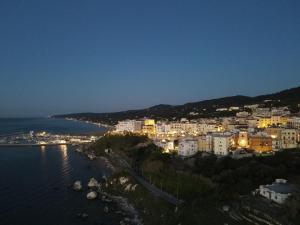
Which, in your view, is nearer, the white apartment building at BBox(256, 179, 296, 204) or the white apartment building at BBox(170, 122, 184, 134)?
the white apartment building at BBox(256, 179, 296, 204)

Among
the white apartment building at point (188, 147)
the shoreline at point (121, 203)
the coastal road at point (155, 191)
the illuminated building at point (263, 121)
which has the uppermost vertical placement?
the illuminated building at point (263, 121)

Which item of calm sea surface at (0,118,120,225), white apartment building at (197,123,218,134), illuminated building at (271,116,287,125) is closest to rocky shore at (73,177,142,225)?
calm sea surface at (0,118,120,225)

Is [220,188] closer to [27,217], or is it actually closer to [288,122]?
[27,217]

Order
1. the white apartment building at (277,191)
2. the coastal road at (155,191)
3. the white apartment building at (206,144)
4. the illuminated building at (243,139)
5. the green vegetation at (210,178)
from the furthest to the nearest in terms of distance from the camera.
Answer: the white apartment building at (206,144)
the illuminated building at (243,139)
the coastal road at (155,191)
the green vegetation at (210,178)
the white apartment building at (277,191)

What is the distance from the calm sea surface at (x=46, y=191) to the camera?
65.3 feet

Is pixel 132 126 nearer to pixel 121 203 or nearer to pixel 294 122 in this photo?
pixel 294 122

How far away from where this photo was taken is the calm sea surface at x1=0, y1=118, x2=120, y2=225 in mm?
19891

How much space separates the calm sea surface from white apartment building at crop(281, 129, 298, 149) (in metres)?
15.7

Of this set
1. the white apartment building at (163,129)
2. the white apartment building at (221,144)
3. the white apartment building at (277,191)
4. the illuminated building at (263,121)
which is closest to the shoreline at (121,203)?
the white apartment building at (277,191)

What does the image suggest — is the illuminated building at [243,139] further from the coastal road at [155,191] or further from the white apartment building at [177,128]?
the white apartment building at [177,128]

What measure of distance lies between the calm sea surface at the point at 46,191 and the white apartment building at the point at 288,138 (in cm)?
1567

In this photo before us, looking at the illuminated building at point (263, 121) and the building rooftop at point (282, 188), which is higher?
the illuminated building at point (263, 121)

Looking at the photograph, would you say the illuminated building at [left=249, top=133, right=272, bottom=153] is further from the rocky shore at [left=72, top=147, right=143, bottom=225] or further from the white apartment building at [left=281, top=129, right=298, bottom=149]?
the rocky shore at [left=72, top=147, right=143, bottom=225]

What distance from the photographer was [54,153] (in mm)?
47156
